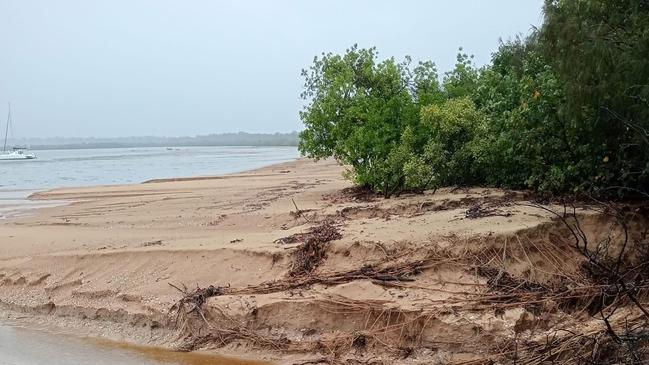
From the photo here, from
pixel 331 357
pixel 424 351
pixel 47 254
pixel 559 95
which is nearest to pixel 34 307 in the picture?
pixel 47 254

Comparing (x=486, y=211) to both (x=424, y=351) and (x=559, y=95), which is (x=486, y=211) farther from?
(x=424, y=351)

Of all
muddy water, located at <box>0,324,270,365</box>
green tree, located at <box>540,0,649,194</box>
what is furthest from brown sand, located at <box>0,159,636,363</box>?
green tree, located at <box>540,0,649,194</box>

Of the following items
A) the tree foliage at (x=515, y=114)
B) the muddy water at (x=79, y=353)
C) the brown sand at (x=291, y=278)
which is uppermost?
the tree foliage at (x=515, y=114)

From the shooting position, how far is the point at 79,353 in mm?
7766

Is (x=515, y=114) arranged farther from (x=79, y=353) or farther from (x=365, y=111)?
(x=79, y=353)

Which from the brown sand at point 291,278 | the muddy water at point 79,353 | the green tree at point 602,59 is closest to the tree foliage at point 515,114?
the green tree at point 602,59

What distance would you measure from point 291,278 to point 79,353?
2.89 m

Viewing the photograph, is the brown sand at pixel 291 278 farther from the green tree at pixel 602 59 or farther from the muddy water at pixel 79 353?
the green tree at pixel 602 59

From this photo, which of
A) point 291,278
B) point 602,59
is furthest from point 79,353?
point 602,59

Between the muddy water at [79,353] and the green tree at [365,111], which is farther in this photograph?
the green tree at [365,111]

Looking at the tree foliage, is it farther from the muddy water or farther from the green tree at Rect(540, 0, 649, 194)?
the muddy water

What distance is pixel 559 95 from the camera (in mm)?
9945

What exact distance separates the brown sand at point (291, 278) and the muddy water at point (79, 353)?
264 millimetres

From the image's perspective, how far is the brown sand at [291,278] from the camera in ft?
22.6
